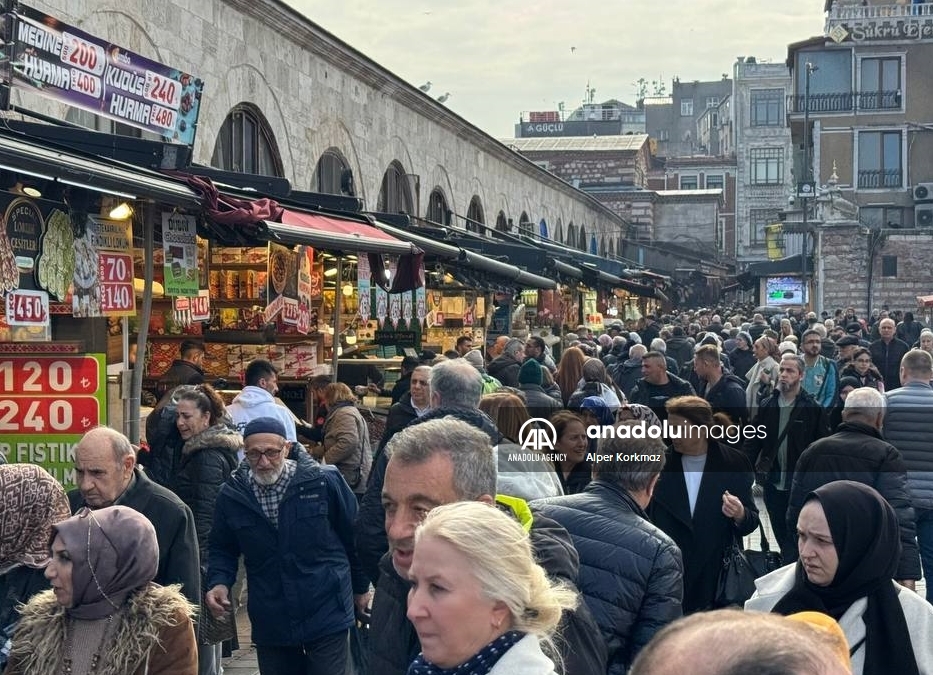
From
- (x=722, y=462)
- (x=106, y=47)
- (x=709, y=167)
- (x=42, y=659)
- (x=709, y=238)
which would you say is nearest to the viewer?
(x=42, y=659)

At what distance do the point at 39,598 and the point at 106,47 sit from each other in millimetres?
5414

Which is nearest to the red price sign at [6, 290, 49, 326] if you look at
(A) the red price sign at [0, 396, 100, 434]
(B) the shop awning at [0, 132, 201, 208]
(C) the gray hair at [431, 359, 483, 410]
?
(A) the red price sign at [0, 396, 100, 434]

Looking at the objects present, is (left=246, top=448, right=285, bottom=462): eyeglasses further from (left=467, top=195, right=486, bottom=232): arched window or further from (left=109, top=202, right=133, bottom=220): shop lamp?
(left=467, top=195, right=486, bottom=232): arched window

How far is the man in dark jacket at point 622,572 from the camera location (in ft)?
14.4

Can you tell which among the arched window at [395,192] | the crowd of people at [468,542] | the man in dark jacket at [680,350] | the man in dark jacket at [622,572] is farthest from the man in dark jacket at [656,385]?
the arched window at [395,192]

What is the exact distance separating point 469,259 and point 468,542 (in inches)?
483

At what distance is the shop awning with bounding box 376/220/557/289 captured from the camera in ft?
44.3

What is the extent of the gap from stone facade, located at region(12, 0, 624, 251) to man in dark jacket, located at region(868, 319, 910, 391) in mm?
8525

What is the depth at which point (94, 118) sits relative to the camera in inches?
512

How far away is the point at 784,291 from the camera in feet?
145

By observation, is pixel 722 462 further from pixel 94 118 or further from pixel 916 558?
pixel 94 118

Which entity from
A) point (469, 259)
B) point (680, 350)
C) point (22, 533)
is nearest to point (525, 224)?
point (680, 350)

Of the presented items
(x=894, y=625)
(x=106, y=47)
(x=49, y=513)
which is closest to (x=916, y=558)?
(x=894, y=625)

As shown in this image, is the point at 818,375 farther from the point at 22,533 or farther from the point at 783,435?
the point at 22,533
